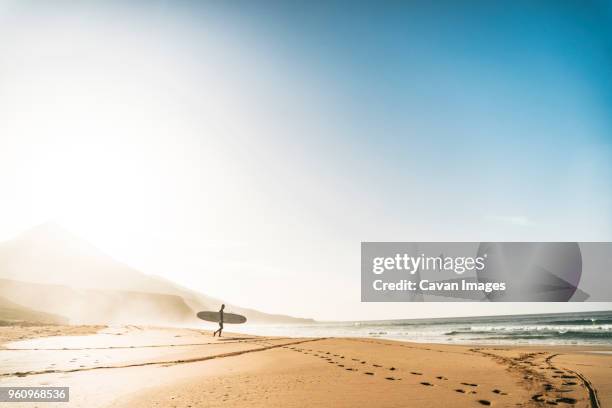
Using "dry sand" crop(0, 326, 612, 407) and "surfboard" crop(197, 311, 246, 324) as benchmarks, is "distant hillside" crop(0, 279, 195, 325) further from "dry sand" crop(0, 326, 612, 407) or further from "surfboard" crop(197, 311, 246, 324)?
"dry sand" crop(0, 326, 612, 407)

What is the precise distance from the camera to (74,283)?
11650cm

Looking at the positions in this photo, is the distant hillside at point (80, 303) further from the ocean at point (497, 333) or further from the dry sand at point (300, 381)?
the dry sand at point (300, 381)

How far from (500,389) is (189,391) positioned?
6850mm

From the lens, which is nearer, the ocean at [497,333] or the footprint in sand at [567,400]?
the footprint in sand at [567,400]

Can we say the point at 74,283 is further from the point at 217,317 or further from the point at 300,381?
the point at 300,381

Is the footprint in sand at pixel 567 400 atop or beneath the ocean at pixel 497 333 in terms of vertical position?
atop

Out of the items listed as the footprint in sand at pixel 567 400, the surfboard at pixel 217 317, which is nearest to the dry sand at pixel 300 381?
the footprint in sand at pixel 567 400

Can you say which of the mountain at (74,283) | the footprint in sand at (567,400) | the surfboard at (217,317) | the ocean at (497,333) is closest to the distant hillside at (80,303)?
the mountain at (74,283)

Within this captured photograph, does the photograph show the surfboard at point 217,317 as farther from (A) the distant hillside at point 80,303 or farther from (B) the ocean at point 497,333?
(A) the distant hillside at point 80,303

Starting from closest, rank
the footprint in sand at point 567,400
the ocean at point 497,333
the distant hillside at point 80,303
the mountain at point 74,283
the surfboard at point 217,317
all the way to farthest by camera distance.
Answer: the footprint in sand at point 567,400
the ocean at point 497,333
the surfboard at point 217,317
the distant hillside at point 80,303
the mountain at point 74,283

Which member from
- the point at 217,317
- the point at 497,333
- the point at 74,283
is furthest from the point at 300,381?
the point at 74,283

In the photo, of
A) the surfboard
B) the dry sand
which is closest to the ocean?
the surfboard

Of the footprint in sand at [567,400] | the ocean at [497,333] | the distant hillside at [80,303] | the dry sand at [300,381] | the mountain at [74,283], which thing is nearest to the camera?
the dry sand at [300,381]

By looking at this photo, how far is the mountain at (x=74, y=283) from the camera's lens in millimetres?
72312
